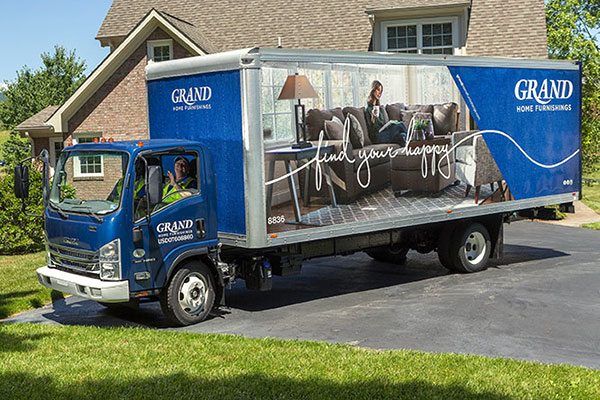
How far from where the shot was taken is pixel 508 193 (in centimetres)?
1308

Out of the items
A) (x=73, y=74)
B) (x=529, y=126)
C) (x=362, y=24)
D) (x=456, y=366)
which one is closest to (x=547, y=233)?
(x=529, y=126)

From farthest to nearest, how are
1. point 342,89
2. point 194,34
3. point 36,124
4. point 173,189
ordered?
point 36,124 < point 194,34 < point 342,89 < point 173,189

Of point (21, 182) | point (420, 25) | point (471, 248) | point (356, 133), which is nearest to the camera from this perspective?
point (21, 182)

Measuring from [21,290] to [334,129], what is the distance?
19.1ft

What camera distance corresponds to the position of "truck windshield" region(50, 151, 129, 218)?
364 inches

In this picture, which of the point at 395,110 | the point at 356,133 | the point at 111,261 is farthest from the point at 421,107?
the point at 111,261

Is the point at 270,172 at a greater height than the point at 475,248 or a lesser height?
greater

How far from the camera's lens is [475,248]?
13.4 meters

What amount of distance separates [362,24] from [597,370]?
1891 centimetres

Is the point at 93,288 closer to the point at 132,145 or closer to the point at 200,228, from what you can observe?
the point at 200,228

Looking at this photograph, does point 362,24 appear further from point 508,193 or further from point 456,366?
point 456,366

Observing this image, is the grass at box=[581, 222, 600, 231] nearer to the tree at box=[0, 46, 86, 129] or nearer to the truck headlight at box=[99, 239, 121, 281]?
the truck headlight at box=[99, 239, 121, 281]

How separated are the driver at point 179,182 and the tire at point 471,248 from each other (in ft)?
17.0

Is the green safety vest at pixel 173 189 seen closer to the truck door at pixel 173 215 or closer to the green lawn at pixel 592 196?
the truck door at pixel 173 215
